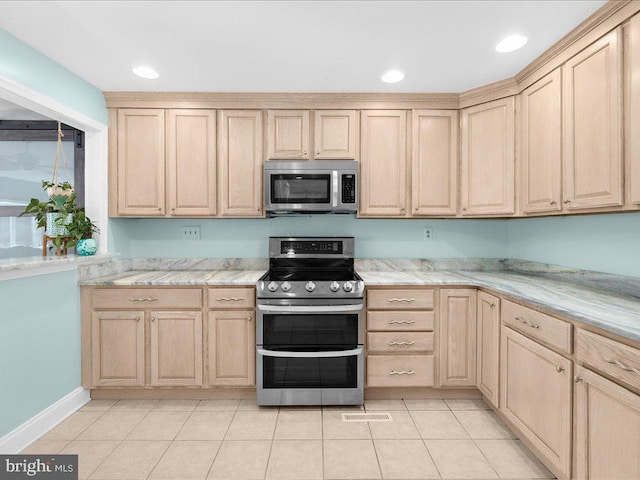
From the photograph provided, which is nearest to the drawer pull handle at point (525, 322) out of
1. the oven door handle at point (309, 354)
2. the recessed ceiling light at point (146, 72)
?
the oven door handle at point (309, 354)

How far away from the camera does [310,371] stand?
2.35 meters

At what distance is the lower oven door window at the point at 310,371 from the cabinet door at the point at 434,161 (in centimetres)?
134

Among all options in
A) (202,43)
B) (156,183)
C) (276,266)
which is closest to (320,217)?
(276,266)

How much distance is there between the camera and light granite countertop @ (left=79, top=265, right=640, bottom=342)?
143 centimetres

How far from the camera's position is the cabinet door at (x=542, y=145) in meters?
2.04

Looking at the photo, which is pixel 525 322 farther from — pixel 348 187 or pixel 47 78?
pixel 47 78

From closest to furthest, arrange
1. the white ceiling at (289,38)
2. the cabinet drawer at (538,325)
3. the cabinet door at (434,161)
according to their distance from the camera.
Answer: the cabinet drawer at (538,325), the white ceiling at (289,38), the cabinet door at (434,161)

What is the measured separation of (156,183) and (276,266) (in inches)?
47.9

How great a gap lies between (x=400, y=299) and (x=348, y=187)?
3.15ft

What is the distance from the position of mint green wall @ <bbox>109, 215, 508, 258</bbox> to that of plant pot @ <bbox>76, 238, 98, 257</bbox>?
0.43 m

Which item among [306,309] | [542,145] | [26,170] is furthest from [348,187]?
[26,170]

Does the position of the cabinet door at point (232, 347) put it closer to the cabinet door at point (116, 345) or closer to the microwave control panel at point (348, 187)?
the cabinet door at point (116, 345)

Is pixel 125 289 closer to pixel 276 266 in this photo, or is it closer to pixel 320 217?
pixel 276 266

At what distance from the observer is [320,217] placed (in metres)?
3.02
